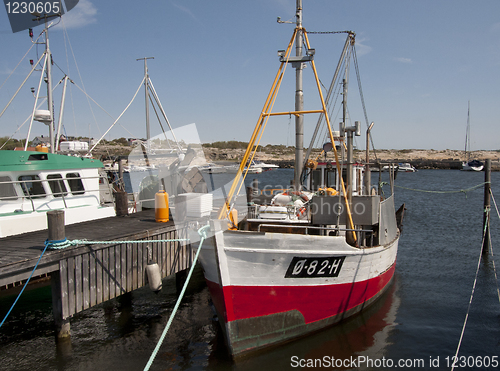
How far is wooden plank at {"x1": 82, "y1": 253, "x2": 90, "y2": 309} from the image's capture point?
336 inches

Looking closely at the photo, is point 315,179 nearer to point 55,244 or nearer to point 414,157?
point 55,244

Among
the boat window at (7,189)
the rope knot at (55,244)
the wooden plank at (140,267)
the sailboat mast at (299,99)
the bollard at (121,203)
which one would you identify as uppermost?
the sailboat mast at (299,99)

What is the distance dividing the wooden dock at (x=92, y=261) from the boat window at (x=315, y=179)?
209 inches

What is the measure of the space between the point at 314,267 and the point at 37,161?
10.3 meters

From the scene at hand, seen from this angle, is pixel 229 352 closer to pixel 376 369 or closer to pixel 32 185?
A: pixel 376 369

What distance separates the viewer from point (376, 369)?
327 inches

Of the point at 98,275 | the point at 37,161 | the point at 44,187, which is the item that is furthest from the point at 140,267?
the point at 37,161

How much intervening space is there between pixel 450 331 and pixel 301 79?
843 cm

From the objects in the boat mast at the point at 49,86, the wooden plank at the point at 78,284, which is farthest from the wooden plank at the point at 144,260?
the boat mast at the point at 49,86

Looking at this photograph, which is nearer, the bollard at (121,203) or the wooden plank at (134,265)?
the wooden plank at (134,265)

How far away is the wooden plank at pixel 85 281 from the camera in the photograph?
8523mm

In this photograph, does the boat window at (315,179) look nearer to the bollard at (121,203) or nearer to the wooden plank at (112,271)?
the bollard at (121,203)

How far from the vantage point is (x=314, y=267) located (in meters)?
8.36

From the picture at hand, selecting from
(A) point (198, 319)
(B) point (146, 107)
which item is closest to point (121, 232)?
→ (A) point (198, 319)
